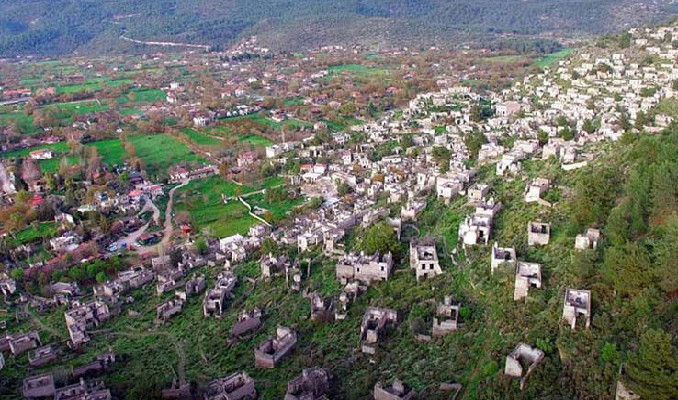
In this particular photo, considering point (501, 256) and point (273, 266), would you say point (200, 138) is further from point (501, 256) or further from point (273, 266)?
point (501, 256)

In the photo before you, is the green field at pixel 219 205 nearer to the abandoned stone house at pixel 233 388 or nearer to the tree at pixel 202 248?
the tree at pixel 202 248

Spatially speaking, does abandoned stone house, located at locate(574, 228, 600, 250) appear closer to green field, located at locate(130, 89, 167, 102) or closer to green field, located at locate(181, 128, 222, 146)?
green field, located at locate(181, 128, 222, 146)

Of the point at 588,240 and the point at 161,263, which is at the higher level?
the point at 588,240

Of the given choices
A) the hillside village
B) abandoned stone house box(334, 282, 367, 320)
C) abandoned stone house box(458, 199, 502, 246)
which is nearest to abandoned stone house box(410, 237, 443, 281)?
the hillside village

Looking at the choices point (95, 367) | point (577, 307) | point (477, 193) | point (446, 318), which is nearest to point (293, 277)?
point (446, 318)

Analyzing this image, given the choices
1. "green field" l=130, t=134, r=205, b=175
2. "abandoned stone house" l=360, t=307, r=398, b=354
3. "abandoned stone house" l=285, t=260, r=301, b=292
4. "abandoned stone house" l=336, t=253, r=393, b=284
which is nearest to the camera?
"abandoned stone house" l=360, t=307, r=398, b=354

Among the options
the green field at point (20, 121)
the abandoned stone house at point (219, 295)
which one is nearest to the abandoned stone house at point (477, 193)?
the abandoned stone house at point (219, 295)
